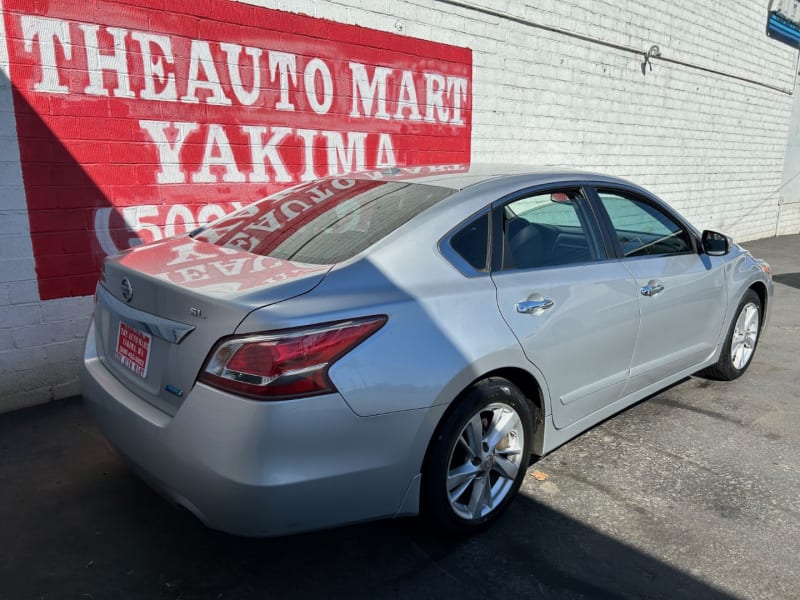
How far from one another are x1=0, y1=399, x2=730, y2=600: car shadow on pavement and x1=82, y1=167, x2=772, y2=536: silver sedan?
198mm

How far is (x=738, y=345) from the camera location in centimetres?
479

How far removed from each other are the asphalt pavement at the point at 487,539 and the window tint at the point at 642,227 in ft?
3.75

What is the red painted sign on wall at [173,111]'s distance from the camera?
4211 millimetres

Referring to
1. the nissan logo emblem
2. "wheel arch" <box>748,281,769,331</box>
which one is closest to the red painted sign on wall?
the nissan logo emblem

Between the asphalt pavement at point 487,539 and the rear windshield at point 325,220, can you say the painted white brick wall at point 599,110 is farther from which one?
the rear windshield at point 325,220

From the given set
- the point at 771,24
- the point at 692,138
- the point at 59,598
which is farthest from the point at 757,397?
the point at 771,24

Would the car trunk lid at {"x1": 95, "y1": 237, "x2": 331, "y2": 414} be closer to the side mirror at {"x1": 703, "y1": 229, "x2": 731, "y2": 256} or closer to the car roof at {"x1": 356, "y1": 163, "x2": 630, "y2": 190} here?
the car roof at {"x1": 356, "y1": 163, "x2": 630, "y2": 190}

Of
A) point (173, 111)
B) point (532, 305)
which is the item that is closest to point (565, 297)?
point (532, 305)

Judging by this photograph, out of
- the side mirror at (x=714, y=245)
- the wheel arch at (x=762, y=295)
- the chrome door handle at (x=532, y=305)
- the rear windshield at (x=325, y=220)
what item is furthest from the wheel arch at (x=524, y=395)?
the wheel arch at (x=762, y=295)

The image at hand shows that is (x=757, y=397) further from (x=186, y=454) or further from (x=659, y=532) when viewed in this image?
(x=186, y=454)

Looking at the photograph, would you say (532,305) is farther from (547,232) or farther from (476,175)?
(476,175)

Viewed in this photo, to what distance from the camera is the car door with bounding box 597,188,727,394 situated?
11.7 feet

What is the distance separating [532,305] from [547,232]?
66 centimetres

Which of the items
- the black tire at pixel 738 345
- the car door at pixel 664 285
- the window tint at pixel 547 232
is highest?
the window tint at pixel 547 232
